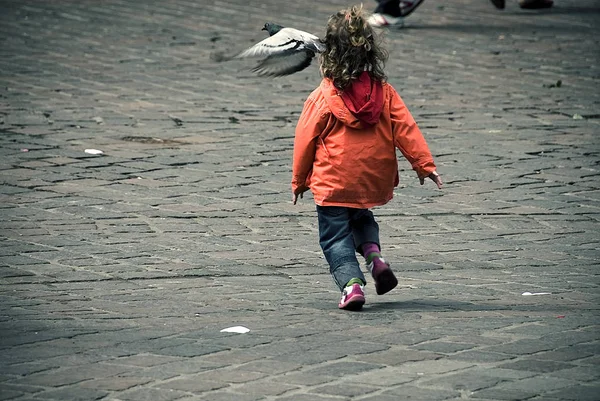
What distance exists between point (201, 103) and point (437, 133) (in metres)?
2.24

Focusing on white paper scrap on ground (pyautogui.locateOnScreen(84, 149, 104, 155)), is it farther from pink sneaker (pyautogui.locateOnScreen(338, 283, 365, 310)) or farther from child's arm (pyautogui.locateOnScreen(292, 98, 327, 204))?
pink sneaker (pyautogui.locateOnScreen(338, 283, 365, 310))

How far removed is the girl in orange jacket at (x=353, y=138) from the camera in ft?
16.6

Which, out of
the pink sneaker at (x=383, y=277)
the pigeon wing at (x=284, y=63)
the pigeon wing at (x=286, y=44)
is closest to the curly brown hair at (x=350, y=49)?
the pigeon wing at (x=286, y=44)

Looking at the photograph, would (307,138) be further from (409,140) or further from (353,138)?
(409,140)

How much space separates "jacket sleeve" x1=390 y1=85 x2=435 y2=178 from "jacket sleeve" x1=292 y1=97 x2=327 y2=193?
318mm

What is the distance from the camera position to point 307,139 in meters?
5.12

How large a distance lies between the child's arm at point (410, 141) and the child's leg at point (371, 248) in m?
0.37

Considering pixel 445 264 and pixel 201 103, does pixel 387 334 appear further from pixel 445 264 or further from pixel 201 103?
pixel 201 103

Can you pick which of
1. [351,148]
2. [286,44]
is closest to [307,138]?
[351,148]

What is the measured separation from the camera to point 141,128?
9289 millimetres

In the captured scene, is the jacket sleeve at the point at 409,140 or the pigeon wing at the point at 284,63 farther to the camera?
the pigeon wing at the point at 284,63

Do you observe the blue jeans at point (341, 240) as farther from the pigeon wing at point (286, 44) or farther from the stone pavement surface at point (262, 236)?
the pigeon wing at point (286, 44)

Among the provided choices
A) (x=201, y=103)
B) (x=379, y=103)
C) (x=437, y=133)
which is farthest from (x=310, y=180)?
(x=201, y=103)

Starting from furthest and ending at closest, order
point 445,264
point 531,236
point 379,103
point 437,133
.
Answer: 1. point 437,133
2. point 531,236
3. point 445,264
4. point 379,103
